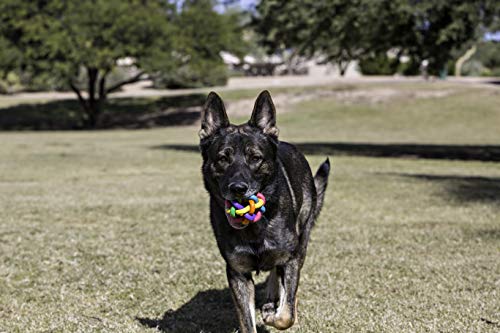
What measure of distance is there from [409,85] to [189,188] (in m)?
39.4

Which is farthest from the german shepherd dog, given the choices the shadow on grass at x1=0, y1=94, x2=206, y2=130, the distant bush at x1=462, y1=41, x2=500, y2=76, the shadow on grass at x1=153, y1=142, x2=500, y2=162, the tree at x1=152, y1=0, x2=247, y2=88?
the distant bush at x1=462, y1=41, x2=500, y2=76

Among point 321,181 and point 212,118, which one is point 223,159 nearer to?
point 212,118

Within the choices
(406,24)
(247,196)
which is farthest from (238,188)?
(406,24)

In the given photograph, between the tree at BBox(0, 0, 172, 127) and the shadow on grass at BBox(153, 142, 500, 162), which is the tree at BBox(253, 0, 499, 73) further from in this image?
the tree at BBox(0, 0, 172, 127)

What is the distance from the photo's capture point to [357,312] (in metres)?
5.66

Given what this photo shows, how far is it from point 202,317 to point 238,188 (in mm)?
1905

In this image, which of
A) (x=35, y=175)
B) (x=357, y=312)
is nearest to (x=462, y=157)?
(x=35, y=175)

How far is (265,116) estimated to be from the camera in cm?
483

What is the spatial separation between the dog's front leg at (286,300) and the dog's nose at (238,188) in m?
0.80

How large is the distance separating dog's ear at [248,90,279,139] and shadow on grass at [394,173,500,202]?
8209mm

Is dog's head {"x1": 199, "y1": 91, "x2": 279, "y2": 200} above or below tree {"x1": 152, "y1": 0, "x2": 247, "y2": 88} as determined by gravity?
below

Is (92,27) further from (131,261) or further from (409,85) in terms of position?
(131,261)

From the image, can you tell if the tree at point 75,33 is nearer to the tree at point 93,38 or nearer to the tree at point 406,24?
the tree at point 93,38

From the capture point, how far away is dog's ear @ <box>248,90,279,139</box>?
481 cm
